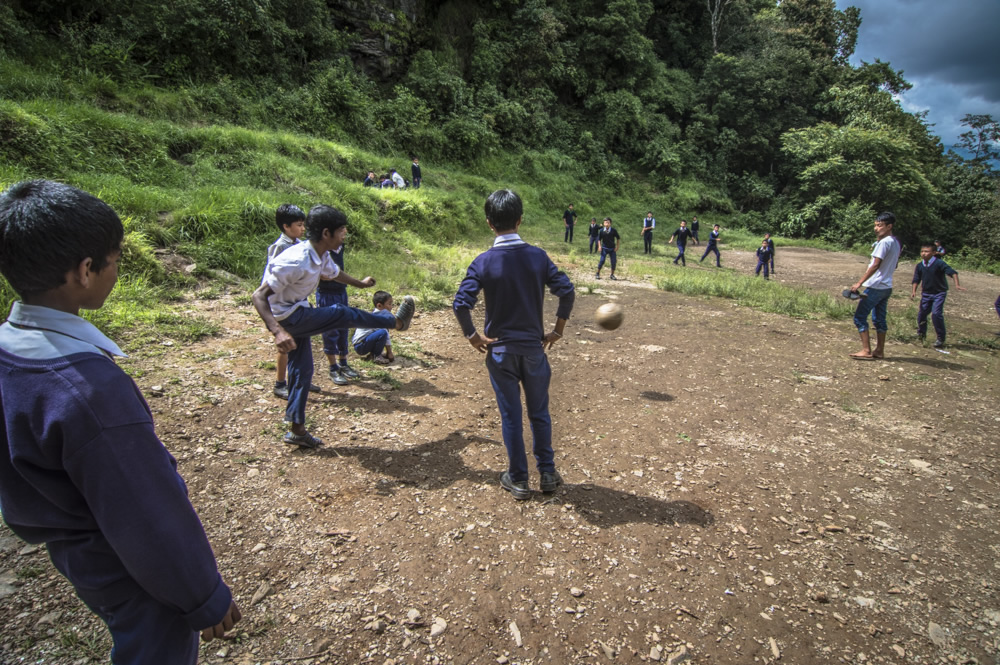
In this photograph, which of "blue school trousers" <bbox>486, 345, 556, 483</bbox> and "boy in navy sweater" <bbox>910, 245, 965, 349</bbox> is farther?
"boy in navy sweater" <bbox>910, 245, 965, 349</bbox>

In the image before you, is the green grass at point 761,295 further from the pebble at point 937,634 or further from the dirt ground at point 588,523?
the pebble at point 937,634

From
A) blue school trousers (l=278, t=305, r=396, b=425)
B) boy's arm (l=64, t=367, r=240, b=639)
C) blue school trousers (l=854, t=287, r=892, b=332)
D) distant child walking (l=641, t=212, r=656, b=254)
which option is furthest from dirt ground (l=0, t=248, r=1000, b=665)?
distant child walking (l=641, t=212, r=656, b=254)

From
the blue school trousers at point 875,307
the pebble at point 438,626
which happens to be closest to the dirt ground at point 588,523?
the pebble at point 438,626

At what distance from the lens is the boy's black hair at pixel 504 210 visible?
3.32 m

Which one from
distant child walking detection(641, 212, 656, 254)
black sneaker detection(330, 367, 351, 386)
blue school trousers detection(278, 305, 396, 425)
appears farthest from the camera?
distant child walking detection(641, 212, 656, 254)

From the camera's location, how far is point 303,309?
386cm

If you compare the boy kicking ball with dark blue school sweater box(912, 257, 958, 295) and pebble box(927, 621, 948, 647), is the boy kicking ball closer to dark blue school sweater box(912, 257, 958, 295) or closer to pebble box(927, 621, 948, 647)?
pebble box(927, 621, 948, 647)

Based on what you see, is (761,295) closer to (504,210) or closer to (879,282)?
(879,282)

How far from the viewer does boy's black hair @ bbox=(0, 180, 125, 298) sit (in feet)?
4.15

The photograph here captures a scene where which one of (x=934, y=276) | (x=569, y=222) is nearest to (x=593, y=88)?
(x=569, y=222)

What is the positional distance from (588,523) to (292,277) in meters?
2.74

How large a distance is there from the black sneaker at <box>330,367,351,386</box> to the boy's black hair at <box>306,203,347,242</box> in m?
1.94

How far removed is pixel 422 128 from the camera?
875 inches

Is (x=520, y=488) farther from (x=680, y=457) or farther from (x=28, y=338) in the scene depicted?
(x=28, y=338)
